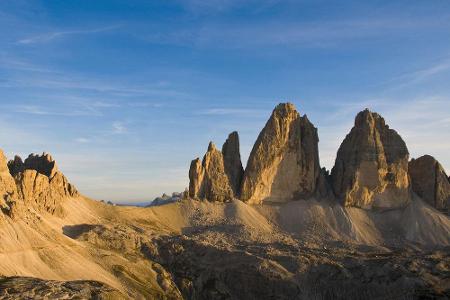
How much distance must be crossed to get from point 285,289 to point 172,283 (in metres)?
18.9

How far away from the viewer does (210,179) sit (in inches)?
5650

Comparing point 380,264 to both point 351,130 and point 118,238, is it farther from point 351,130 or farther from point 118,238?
point 351,130

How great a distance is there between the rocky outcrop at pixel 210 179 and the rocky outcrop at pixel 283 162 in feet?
17.8

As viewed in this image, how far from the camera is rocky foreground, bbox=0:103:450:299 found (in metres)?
82.2

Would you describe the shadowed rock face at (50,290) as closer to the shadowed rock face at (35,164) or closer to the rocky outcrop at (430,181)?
the shadowed rock face at (35,164)

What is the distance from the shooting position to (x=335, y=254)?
10838 cm

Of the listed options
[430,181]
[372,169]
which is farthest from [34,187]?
[430,181]

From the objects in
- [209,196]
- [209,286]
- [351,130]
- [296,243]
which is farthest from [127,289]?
[351,130]

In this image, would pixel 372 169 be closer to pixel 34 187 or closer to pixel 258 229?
pixel 258 229

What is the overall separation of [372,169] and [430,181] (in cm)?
1981

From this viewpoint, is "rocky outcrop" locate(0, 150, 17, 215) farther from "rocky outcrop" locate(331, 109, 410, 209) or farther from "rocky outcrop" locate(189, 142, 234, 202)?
"rocky outcrop" locate(331, 109, 410, 209)

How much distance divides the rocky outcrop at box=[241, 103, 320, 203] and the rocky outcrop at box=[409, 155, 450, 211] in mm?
30054

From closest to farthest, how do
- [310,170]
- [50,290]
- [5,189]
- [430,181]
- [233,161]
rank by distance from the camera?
1. [50,290]
2. [5,189]
3. [233,161]
4. [310,170]
5. [430,181]

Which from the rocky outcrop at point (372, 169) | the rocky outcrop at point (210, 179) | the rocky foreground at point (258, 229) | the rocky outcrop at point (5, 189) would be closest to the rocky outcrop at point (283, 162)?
the rocky foreground at point (258, 229)
